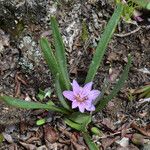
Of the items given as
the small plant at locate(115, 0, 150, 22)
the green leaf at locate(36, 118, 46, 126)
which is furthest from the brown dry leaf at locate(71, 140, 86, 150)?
the small plant at locate(115, 0, 150, 22)

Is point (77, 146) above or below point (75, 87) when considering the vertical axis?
below

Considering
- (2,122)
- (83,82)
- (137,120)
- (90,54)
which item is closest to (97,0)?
(90,54)

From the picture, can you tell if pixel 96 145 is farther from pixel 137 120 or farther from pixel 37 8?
pixel 37 8

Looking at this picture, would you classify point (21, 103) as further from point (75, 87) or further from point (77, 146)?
point (77, 146)

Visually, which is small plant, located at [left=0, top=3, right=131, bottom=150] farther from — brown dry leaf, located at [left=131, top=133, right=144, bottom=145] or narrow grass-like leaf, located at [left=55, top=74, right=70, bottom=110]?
brown dry leaf, located at [left=131, top=133, right=144, bottom=145]

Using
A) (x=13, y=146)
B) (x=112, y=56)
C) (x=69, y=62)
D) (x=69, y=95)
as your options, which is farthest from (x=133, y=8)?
(x=13, y=146)

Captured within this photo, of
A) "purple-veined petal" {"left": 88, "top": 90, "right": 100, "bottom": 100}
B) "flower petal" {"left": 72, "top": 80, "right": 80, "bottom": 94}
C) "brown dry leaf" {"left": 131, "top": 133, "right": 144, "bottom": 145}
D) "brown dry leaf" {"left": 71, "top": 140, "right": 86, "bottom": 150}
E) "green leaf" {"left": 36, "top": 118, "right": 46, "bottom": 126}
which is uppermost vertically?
"flower petal" {"left": 72, "top": 80, "right": 80, "bottom": 94}
